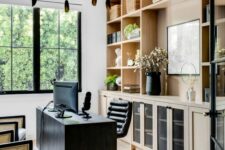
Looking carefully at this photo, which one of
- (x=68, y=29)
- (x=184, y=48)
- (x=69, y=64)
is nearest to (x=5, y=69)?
(x=69, y=64)

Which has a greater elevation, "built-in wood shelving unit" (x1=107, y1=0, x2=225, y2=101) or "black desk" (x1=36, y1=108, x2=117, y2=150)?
"built-in wood shelving unit" (x1=107, y1=0, x2=225, y2=101)

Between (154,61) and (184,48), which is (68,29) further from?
(184,48)

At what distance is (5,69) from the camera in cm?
545

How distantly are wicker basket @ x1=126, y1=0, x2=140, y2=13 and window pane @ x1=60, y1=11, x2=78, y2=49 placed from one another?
45.9 inches

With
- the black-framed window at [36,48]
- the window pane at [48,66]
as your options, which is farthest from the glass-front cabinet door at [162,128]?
the window pane at [48,66]

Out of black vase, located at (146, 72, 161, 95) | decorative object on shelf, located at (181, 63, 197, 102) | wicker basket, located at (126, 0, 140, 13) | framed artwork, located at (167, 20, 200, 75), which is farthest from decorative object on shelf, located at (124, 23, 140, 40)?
decorative object on shelf, located at (181, 63, 197, 102)

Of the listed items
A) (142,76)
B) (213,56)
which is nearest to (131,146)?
(142,76)

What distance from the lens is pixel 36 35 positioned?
18.5 ft

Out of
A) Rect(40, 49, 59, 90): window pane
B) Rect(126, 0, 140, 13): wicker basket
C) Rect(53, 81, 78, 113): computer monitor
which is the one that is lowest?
Rect(53, 81, 78, 113): computer monitor

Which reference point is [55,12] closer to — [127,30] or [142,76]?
[127,30]

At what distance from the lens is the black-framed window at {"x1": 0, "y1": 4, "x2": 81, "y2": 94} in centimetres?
545

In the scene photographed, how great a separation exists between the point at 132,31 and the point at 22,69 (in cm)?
209

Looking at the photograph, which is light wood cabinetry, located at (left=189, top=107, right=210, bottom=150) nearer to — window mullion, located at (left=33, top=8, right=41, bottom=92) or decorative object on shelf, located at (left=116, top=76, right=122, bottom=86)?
decorative object on shelf, located at (left=116, top=76, right=122, bottom=86)

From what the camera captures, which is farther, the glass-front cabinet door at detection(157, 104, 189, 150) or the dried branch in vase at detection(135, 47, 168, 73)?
the dried branch in vase at detection(135, 47, 168, 73)
